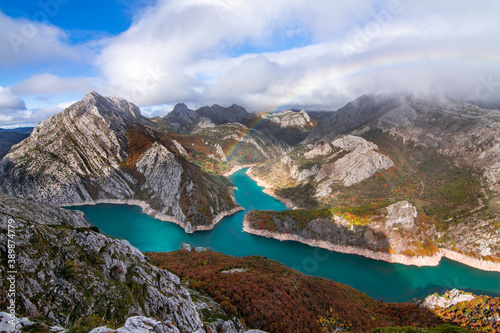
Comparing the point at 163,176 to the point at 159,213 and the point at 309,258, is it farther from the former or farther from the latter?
the point at 309,258

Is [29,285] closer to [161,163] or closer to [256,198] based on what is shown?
[161,163]

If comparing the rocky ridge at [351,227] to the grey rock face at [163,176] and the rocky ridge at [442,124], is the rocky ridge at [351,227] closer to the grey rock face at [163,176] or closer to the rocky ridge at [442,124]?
the grey rock face at [163,176]

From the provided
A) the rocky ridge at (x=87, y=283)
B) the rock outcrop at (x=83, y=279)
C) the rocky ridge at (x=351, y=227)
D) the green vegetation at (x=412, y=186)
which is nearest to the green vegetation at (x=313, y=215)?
the rocky ridge at (x=351, y=227)

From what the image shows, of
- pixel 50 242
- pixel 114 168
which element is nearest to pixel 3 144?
pixel 114 168

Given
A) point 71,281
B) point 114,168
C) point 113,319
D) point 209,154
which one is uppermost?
point 209,154

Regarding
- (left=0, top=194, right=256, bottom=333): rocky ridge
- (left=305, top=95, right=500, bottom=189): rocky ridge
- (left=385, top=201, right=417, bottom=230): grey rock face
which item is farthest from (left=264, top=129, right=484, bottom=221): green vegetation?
(left=0, top=194, right=256, bottom=333): rocky ridge

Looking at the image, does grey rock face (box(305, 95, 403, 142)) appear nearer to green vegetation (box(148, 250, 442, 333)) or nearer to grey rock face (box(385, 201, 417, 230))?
grey rock face (box(385, 201, 417, 230))
